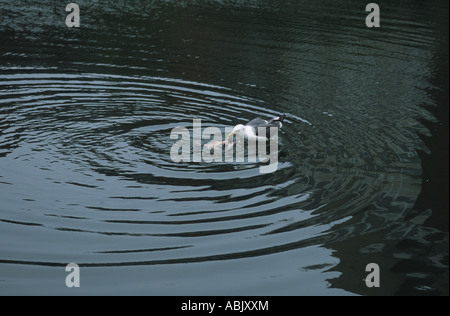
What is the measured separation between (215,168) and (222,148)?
991 mm

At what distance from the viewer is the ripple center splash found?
11555 mm

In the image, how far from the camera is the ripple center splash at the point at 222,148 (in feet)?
37.9

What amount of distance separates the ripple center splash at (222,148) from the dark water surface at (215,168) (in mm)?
235

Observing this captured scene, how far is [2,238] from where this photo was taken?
8703 millimetres

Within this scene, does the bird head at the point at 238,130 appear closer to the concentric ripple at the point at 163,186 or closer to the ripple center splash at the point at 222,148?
the ripple center splash at the point at 222,148

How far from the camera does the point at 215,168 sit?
1118 centimetres

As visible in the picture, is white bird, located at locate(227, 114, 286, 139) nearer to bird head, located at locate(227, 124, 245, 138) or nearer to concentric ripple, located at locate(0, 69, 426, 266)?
bird head, located at locate(227, 124, 245, 138)

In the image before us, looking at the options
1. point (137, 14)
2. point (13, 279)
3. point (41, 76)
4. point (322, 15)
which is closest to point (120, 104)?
point (41, 76)

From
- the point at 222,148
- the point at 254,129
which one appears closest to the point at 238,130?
the point at 254,129

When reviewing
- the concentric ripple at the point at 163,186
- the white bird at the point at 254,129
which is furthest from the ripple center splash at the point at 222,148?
the concentric ripple at the point at 163,186

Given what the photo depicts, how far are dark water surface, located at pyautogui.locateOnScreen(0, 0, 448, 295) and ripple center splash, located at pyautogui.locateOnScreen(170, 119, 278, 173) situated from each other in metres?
0.24

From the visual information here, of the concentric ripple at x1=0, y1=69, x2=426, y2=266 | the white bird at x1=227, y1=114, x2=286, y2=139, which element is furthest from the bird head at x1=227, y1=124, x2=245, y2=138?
the concentric ripple at x1=0, y1=69, x2=426, y2=266

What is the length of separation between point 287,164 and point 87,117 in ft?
14.9

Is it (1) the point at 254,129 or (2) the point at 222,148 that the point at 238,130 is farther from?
(2) the point at 222,148
